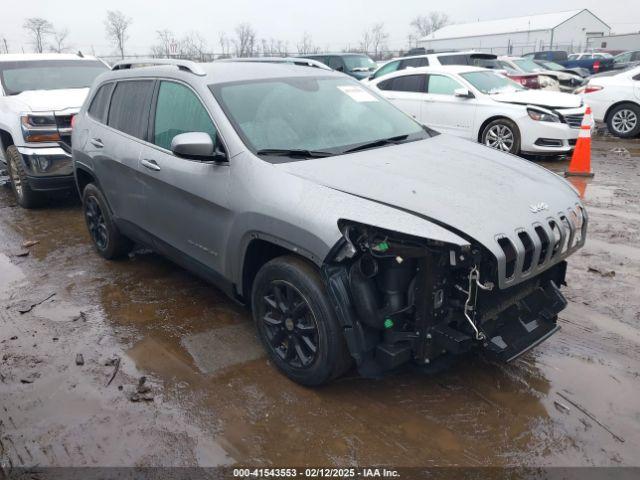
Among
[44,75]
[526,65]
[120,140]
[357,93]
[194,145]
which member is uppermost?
[526,65]

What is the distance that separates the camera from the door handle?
399 centimetres

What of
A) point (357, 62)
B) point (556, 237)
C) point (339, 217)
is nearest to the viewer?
Result: point (339, 217)

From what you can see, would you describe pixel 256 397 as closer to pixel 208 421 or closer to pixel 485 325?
pixel 208 421

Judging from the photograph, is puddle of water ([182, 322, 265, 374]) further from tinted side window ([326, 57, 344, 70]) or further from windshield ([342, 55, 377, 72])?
tinted side window ([326, 57, 344, 70])

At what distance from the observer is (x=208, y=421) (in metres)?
2.97

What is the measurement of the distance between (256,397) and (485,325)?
137 cm

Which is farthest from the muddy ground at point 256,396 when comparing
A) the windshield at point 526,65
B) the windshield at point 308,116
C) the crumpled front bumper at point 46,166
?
the windshield at point 526,65

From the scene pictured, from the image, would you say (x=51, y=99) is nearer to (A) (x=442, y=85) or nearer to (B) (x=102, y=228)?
(B) (x=102, y=228)

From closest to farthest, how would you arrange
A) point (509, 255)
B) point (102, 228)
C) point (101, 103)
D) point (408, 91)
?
1. point (509, 255)
2. point (101, 103)
3. point (102, 228)
4. point (408, 91)

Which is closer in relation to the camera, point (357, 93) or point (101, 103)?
point (357, 93)

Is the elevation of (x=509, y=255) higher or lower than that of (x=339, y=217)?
lower

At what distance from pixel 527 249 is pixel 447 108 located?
767 centimetres

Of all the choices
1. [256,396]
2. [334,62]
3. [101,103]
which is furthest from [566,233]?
[334,62]

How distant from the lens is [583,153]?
8180 millimetres
